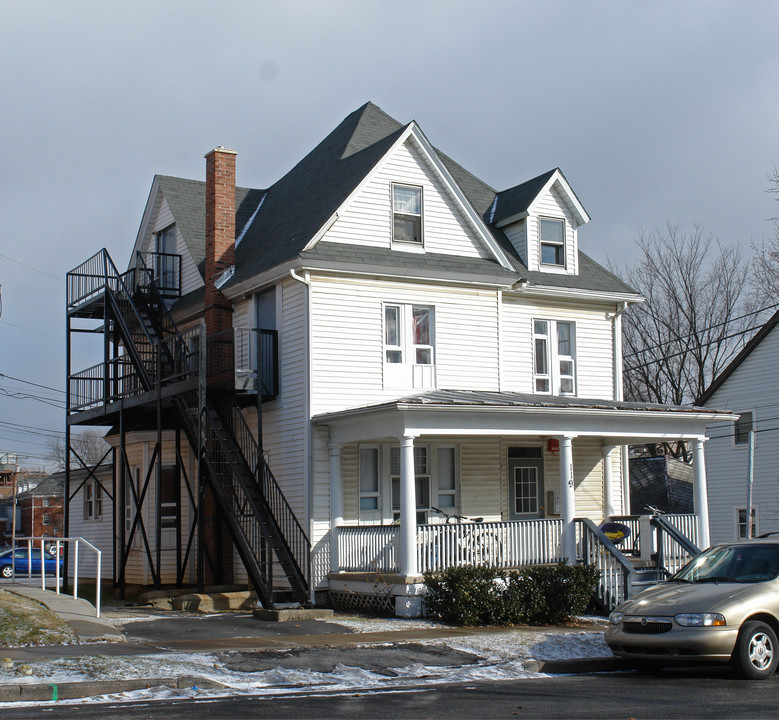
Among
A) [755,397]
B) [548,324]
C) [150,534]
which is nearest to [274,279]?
[548,324]

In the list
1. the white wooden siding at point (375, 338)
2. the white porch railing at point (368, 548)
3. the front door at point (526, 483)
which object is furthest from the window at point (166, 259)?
the front door at point (526, 483)

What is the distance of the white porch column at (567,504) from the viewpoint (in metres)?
19.2

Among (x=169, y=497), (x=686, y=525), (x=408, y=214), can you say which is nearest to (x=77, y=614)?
(x=169, y=497)

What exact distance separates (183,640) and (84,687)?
3897 millimetres

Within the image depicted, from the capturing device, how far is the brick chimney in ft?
75.1

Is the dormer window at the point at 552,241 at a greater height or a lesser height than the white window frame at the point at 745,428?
greater

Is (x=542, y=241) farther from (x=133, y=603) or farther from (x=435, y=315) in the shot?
(x=133, y=603)

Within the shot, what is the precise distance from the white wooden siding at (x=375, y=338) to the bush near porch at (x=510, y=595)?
491 centimetres

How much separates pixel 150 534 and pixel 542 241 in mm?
12527

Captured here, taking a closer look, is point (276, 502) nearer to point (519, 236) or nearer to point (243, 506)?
point (243, 506)

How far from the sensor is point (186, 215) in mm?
25734

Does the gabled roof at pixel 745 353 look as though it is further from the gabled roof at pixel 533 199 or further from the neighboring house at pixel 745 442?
the gabled roof at pixel 533 199

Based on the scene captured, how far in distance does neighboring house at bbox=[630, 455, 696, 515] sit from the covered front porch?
1325 cm

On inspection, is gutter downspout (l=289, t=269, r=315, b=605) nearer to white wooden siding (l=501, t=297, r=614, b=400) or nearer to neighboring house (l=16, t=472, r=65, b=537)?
white wooden siding (l=501, t=297, r=614, b=400)
